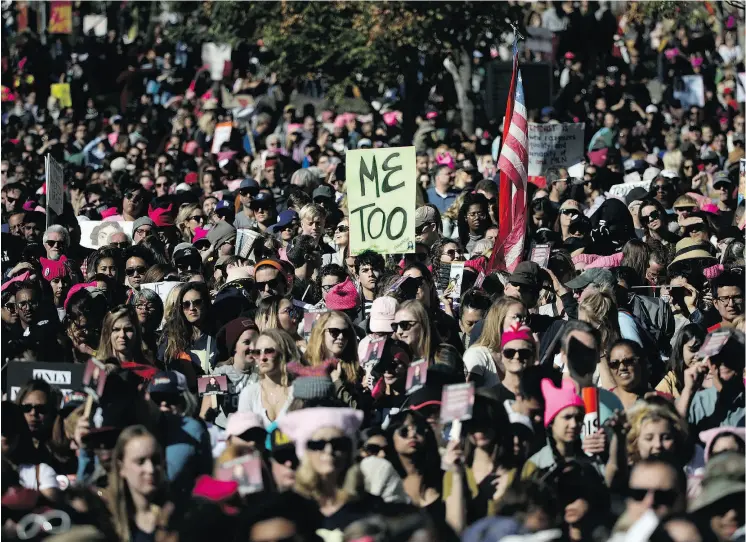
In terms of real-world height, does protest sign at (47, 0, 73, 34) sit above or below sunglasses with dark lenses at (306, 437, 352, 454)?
above

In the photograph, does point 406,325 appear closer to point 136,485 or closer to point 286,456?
point 286,456

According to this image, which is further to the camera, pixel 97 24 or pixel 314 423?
pixel 97 24

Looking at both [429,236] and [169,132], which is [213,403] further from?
[169,132]

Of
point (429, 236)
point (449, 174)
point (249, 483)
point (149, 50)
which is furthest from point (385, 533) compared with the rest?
point (149, 50)

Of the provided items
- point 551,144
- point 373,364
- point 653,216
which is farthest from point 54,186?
point 373,364

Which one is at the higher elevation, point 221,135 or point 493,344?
point 221,135

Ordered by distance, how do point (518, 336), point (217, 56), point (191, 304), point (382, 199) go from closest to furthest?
point (518, 336)
point (191, 304)
point (382, 199)
point (217, 56)

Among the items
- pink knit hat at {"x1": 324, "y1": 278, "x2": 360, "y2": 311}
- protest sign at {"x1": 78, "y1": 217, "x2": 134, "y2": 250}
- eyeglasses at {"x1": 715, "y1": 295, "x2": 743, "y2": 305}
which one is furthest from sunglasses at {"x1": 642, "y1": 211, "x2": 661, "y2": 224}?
protest sign at {"x1": 78, "y1": 217, "x2": 134, "y2": 250}

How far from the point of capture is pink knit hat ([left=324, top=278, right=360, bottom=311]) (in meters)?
10.6

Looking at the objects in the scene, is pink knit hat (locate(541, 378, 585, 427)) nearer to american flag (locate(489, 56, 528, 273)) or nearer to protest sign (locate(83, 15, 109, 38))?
american flag (locate(489, 56, 528, 273))

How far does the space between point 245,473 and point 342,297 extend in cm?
407

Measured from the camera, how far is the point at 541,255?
11.2 meters

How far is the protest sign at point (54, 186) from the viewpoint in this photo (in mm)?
13742

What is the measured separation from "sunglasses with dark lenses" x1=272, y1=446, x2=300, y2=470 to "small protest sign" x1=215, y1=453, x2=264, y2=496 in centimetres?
30
